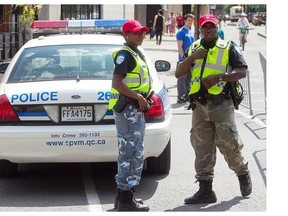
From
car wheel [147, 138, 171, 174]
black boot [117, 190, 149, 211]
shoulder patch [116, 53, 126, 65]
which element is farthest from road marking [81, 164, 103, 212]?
shoulder patch [116, 53, 126, 65]

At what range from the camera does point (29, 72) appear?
22.9 ft

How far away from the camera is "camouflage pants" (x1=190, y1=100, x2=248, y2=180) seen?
6074 millimetres

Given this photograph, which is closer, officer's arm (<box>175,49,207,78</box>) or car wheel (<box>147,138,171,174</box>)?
officer's arm (<box>175,49,207,78</box>)

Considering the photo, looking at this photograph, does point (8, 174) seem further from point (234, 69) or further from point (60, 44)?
point (234, 69)

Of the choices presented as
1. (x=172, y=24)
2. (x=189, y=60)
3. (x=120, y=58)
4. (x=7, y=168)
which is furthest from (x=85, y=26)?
(x=172, y=24)

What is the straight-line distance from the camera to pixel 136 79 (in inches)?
227

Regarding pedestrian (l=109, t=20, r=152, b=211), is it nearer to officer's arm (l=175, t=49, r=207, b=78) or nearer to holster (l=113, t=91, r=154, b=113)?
holster (l=113, t=91, r=154, b=113)

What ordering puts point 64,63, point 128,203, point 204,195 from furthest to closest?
point 64,63, point 204,195, point 128,203

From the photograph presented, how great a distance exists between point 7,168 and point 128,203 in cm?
177

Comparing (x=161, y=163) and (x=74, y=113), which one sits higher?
(x=74, y=113)

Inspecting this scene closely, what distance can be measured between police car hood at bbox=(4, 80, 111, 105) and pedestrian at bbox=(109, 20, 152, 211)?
0.50 m

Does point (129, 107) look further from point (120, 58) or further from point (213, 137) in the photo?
point (213, 137)

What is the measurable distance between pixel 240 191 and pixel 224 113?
82 centimetres
